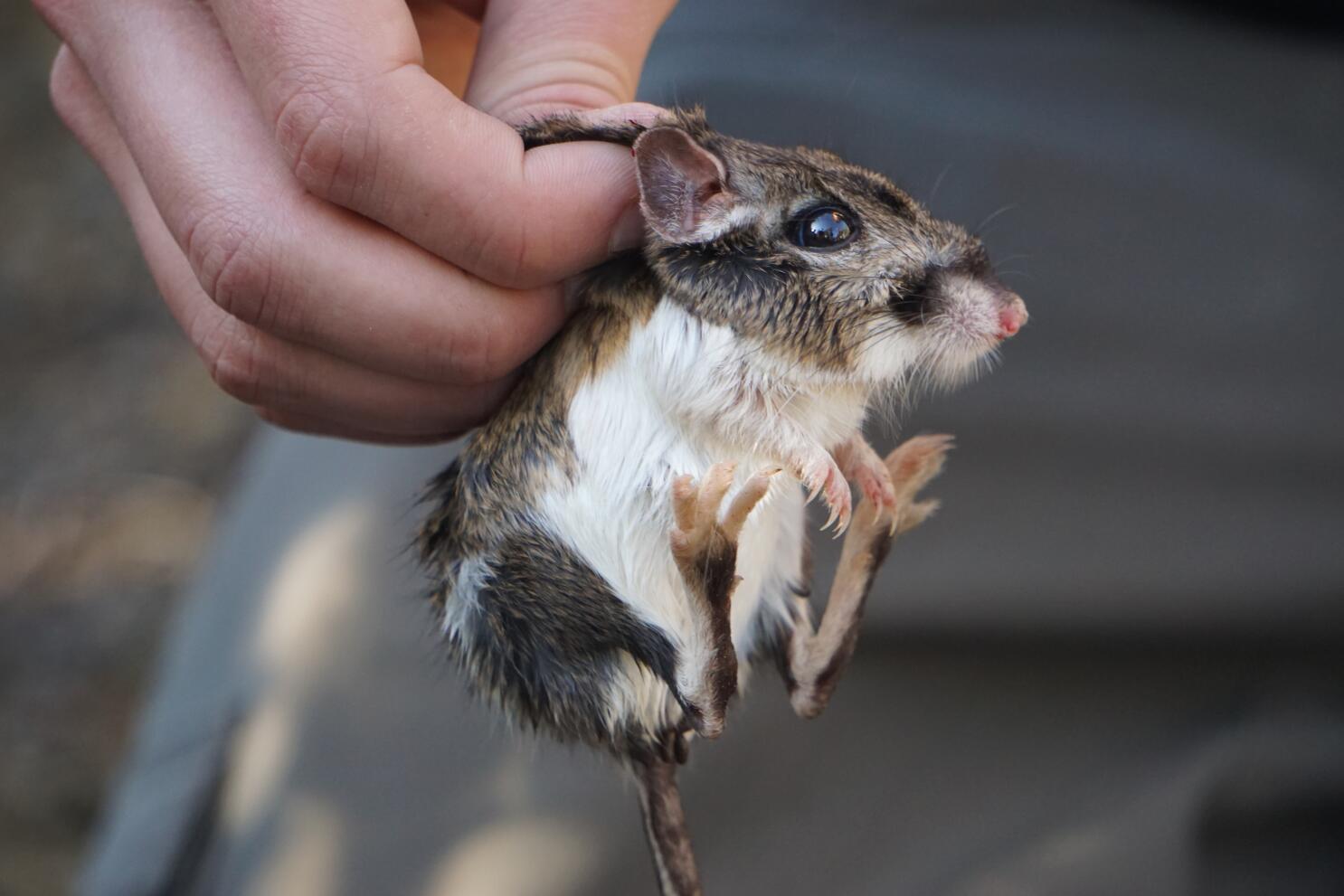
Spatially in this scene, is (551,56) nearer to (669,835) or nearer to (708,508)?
(708,508)

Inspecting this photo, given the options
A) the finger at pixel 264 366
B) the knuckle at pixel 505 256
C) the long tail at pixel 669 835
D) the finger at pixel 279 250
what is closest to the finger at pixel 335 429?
the finger at pixel 264 366

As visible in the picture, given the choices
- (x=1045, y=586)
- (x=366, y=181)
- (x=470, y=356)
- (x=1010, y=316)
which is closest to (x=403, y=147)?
(x=366, y=181)

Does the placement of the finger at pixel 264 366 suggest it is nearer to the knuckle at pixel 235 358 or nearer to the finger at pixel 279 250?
the knuckle at pixel 235 358

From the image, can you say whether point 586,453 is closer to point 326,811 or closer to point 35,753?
point 326,811

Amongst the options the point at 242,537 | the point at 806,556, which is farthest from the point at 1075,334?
the point at 242,537

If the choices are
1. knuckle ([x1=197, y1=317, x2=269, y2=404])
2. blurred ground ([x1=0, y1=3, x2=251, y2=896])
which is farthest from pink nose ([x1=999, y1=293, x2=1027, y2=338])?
blurred ground ([x1=0, y1=3, x2=251, y2=896])
